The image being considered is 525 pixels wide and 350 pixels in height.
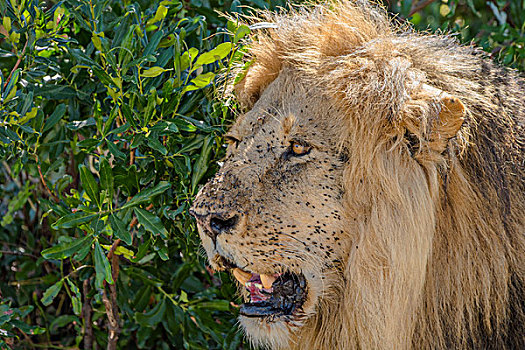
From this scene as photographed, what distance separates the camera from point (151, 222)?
8.11ft

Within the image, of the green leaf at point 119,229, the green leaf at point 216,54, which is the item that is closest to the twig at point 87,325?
the green leaf at point 119,229

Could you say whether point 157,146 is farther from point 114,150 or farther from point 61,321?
point 61,321

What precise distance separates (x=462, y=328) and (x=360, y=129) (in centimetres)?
74

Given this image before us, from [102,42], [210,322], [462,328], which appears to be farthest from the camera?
[210,322]

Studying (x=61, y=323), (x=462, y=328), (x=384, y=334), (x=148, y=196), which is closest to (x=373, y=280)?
(x=384, y=334)

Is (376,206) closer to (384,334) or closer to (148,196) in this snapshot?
(384,334)

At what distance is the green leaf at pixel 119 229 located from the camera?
2.43 m

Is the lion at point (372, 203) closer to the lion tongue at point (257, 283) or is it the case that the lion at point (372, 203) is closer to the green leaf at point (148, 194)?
the lion tongue at point (257, 283)

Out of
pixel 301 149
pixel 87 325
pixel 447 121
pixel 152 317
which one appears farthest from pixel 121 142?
pixel 447 121

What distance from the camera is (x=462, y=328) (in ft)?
7.38

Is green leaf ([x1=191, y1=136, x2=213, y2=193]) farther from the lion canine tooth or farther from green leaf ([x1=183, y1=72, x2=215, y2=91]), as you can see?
the lion canine tooth

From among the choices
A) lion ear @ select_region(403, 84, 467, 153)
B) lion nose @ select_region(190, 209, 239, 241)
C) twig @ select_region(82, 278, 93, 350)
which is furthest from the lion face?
twig @ select_region(82, 278, 93, 350)

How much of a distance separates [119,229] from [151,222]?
4.5 inches

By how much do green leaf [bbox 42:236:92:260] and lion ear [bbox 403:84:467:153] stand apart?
1.23 meters
